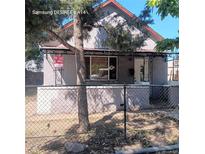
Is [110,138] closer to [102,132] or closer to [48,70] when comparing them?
[102,132]

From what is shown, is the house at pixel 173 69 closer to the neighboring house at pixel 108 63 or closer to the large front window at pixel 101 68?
the neighboring house at pixel 108 63

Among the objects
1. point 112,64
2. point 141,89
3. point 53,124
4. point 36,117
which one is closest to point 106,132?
point 53,124

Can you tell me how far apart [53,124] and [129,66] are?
4765mm

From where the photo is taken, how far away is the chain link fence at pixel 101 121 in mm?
4195

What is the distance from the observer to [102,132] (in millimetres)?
5023

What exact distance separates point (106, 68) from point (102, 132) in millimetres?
4576

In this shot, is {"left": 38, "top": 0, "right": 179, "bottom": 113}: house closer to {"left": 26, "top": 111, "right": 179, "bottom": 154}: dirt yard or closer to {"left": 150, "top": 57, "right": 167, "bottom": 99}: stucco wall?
{"left": 150, "top": 57, "right": 167, "bottom": 99}: stucco wall

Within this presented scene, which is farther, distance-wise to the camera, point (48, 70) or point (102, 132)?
point (48, 70)

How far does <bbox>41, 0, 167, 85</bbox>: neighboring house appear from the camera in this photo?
28.2 feet

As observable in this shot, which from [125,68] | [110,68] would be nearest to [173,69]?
[125,68]

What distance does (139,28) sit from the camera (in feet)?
21.2

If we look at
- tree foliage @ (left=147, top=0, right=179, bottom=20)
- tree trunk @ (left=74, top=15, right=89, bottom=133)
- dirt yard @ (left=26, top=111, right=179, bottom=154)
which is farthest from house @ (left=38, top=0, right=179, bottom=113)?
tree foliage @ (left=147, top=0, right=179, bottom=20)

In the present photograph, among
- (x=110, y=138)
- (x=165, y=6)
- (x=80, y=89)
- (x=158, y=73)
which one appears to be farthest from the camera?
(x=158, y=73)
